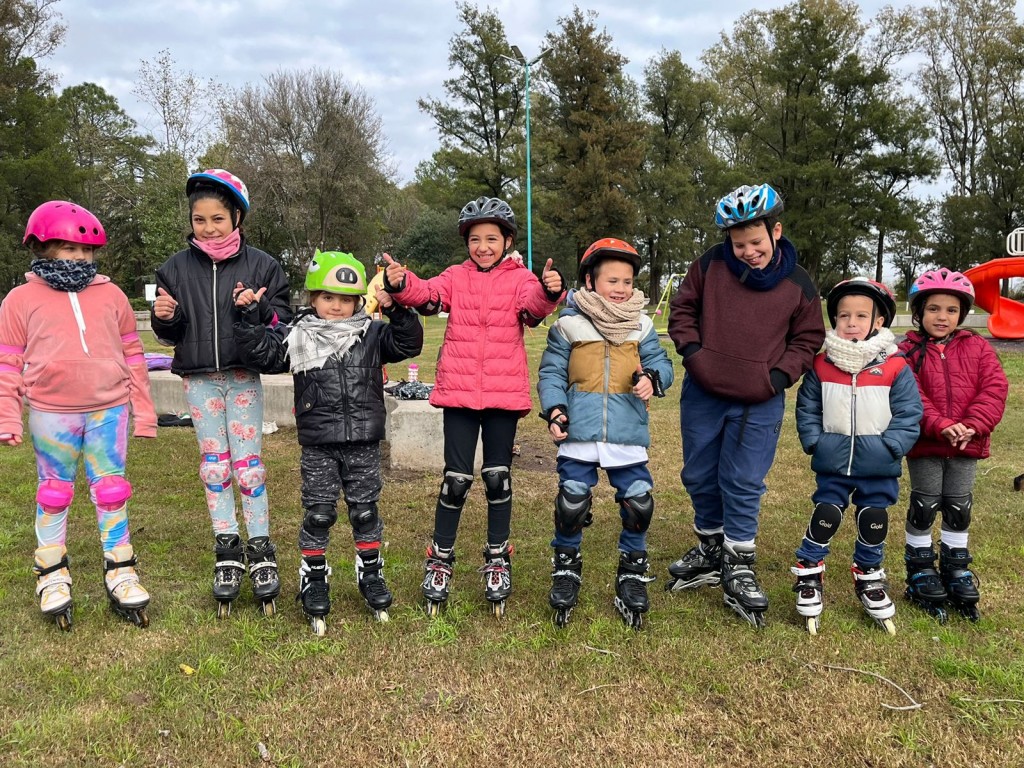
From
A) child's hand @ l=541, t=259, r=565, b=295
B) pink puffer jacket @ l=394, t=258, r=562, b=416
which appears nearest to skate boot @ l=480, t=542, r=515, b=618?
pink puffer jacket @ l=394, t=258, r=562, b=416

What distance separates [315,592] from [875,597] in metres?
2.54

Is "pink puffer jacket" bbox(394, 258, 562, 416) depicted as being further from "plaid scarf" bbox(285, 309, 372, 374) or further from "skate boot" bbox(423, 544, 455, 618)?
"skate boot" bbox(423, 544, 455, 618)

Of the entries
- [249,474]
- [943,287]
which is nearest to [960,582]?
[943,287]

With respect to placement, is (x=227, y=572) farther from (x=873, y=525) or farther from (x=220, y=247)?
(x=873, y=525)

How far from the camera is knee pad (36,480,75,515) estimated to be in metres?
3.33

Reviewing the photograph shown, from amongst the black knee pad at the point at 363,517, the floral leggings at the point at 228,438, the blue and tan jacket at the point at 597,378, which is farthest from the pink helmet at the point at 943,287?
the floral leggings at the point at 228,438

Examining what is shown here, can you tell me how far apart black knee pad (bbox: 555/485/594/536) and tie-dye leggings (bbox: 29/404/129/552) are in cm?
201

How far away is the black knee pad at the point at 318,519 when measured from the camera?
3.33 meters

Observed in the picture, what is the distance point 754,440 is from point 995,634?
1327 millimetres

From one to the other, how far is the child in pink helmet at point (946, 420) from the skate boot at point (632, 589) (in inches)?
53.2

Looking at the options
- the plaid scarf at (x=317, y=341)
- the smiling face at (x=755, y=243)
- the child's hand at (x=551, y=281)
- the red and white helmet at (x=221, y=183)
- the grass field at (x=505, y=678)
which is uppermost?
the red and white helmet at (x=221, y=183)

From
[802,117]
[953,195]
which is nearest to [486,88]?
[802,117]

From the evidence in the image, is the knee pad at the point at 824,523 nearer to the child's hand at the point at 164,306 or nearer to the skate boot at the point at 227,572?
the skate boot at the point at 227,572

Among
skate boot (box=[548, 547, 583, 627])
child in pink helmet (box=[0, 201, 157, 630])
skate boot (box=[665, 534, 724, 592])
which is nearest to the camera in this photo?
child in pink helmet (box=[0, 201, 157, 630])
